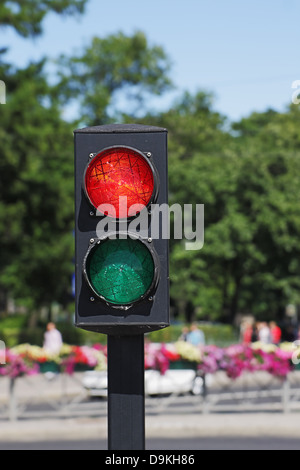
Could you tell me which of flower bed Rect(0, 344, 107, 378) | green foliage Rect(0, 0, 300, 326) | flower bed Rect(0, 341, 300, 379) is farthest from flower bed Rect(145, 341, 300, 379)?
green foliage Rect(0, 0, 300, 326)

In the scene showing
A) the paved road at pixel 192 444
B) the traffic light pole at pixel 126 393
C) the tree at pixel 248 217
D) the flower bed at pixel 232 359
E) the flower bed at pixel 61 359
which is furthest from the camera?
the tree at pixel 248 217

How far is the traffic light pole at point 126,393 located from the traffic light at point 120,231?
0.06 meters

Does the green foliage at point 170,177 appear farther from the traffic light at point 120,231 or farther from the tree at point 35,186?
the traffic light at point 120,231

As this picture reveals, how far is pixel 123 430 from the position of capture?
9.34ft

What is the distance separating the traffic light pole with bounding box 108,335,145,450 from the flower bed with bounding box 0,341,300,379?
12.9 meters

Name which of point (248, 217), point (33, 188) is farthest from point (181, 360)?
point (248, 217)

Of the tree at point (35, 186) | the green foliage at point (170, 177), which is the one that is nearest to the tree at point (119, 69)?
the green foliage at point (170, 177)

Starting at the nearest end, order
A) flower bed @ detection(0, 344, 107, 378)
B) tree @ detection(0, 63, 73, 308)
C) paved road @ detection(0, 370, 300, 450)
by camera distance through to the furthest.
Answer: paved road @ detection(0, 370, 300, 450), flower bed @ detection(0, 344, 107, 378), tree @ detection(0, 63, 73, 308)

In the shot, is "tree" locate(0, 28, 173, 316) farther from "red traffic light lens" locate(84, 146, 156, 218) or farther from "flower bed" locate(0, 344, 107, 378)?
"red traffic light lens" locate(84, 146, 156, 218)

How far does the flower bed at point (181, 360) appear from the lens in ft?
52.2

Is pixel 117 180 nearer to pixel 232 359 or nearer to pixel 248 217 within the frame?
pixel 232 359

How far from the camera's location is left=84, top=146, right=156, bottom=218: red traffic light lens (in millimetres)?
2908

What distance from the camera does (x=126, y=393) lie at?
288 cm
